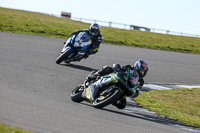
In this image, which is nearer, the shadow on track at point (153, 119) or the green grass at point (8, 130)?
the green grass at point (8, 130)

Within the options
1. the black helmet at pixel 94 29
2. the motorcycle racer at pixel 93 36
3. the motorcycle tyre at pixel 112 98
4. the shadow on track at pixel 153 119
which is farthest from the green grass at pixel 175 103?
the black helmet at pixel 94 29

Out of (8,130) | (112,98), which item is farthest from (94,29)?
(8,130)

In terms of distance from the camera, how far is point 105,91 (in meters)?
8.31

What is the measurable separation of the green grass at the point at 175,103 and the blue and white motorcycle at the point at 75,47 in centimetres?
360

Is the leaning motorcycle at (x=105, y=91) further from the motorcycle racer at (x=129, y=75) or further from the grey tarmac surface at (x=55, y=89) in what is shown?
the grey tarmac surface at (x=55, y=89)

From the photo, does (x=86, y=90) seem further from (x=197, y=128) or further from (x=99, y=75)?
(x=197, y=128)

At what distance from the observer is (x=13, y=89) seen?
916 cm

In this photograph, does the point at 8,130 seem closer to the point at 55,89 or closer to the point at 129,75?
the point at 129,75

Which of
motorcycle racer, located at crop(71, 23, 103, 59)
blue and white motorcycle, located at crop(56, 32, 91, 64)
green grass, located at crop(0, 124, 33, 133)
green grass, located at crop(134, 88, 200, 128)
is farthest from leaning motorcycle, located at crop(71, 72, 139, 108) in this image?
motorcycle racer, located at crop(71, 23, 103, 59)

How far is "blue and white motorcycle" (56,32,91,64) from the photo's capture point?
15029 mm

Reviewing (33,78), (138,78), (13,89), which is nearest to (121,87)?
(138,78)

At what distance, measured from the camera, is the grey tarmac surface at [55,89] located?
6.24 metres

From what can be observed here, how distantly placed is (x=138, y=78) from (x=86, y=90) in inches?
45.5

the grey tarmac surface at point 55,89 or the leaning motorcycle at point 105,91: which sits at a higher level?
the leaning motorcycle at point 105,91
